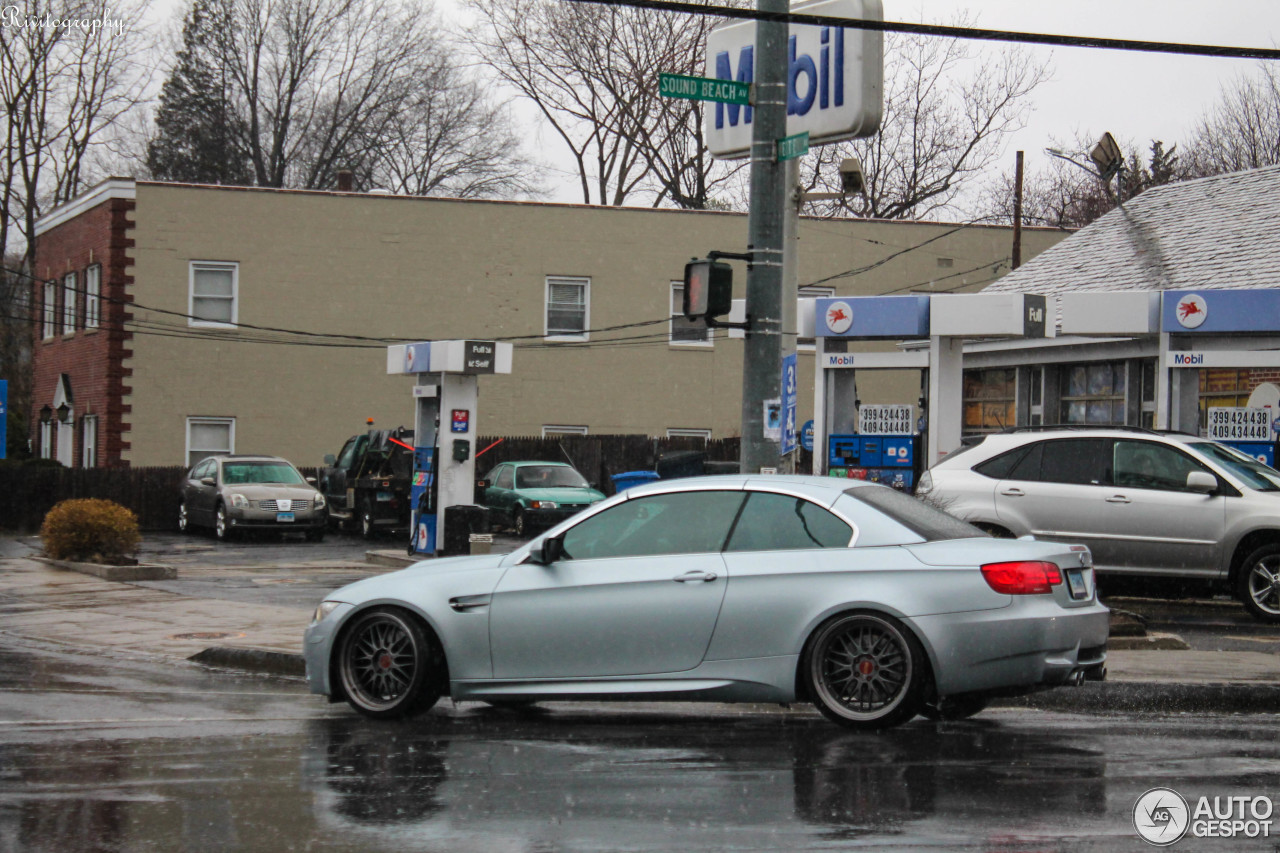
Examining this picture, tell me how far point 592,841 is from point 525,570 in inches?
123

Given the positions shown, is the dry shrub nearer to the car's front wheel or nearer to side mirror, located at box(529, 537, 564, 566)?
side mirror, located at box(529, 537, 564, 566)

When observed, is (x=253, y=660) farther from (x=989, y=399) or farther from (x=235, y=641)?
(x=989, y=399)

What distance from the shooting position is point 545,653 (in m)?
8.31

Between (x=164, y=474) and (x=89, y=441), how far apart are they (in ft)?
12.6

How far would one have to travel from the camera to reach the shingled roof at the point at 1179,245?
21.6m

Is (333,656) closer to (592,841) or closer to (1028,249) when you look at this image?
(592,841)

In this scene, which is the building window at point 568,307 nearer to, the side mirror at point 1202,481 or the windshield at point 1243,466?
the windshield at point 1243,466

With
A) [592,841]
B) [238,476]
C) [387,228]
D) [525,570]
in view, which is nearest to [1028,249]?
[387,228]

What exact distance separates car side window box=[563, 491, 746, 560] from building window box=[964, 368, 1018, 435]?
19.4 m

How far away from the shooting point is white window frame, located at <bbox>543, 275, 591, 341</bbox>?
34.6 meters

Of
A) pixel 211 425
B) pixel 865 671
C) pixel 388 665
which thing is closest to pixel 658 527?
pixel 865 671

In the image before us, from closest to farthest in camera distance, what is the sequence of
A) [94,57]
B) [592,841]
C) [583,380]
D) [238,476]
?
[592,841]
[238,476]
[583,380]
[94,57]

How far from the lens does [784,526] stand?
8195 millimetres

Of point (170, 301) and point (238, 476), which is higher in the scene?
point (170, 301)
